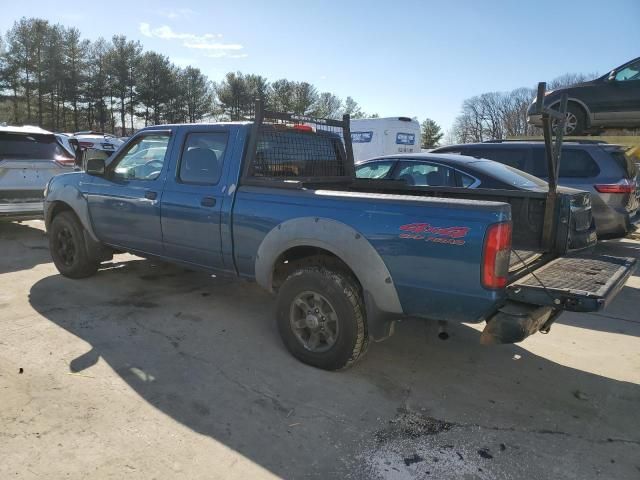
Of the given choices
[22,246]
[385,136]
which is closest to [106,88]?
[385,136]

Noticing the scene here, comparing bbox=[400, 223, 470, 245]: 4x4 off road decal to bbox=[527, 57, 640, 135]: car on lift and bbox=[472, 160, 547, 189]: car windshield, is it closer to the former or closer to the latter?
bbox=[472, 160, 547, 189]: car windshield

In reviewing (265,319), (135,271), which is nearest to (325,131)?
(265,319)

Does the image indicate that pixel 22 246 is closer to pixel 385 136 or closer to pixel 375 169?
pixel 375 169

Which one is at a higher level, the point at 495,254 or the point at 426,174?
the point at 426,174

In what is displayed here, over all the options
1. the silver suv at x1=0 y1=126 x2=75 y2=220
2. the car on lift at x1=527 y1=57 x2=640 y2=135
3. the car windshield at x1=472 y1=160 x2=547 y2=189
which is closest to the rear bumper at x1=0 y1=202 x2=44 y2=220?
the silver suv at x1=0 y1=126 x2=75 y2=220

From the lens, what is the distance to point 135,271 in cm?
625

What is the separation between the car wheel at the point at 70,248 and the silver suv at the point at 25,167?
2509 mm

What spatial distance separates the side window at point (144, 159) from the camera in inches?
191

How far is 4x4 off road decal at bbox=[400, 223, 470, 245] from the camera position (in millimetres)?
2838

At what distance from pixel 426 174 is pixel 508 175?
3.87 ft

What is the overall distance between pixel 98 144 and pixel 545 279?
16774 millimetres

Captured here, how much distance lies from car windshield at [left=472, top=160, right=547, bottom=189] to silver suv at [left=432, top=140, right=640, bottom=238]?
80.4 inches

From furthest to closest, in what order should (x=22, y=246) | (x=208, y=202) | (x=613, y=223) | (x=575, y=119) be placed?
1. (x=575, y=119)
2. (x=22, y=246)
3. (x=613, y=223)
4. (x=208, y=202)

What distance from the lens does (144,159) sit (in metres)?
5.06
